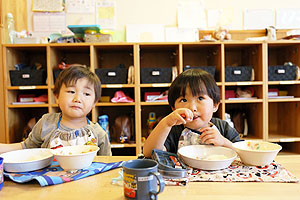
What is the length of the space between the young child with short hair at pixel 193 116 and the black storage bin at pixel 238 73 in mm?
1339

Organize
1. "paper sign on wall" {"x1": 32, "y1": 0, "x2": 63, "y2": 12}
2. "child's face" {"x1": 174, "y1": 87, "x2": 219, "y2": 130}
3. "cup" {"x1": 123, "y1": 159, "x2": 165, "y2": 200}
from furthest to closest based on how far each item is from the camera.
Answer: "paper sign on wall" {"x1": 32, "y1": 0, "x2": 63, "y2": 12}
"child's face" {"x1": 174, "y1": 87, "x2": 219, "y2": 130}
"cup" {"x1": 123, "y1": 159, "x2": 165, "y2": 200}

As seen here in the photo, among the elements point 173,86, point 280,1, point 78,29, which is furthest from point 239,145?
point 280,1

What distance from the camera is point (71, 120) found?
125 cm

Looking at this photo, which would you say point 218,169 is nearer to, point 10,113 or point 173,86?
point 173,86

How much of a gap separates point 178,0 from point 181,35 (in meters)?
0.39

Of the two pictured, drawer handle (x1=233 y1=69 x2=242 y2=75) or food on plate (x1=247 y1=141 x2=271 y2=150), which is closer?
food on plate (x1=247 y1=141 x2=271 y2=150)

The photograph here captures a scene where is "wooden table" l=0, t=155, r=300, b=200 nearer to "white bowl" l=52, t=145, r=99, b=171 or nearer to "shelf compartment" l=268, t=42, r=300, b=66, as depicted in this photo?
"white bowl" l=52, t=145, r=99, b=171

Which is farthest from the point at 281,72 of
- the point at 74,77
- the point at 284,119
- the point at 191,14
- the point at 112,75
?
the point at 74,77

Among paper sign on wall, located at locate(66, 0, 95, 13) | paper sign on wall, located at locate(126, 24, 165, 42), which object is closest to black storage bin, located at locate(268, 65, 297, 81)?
paper sign on wall, located at locate(126, 24, 165, 42)

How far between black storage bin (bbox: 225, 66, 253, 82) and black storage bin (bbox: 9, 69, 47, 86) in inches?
70.2

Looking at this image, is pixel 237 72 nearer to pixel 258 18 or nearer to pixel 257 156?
pixel 258 18

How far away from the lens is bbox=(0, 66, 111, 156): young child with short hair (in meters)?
1.17

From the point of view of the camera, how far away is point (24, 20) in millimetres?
2625

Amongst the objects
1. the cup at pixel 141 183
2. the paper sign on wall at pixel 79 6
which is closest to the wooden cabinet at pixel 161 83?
the paper sign on wall at pixel 79 6
